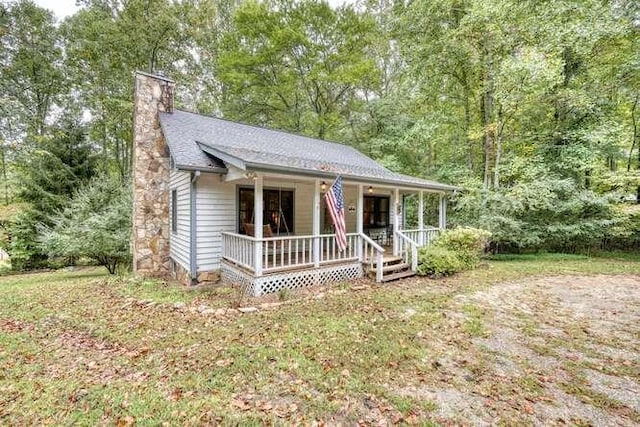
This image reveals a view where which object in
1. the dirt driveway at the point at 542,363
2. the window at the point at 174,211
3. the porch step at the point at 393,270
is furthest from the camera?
the window at the point at 174,211

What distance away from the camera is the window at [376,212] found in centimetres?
1134

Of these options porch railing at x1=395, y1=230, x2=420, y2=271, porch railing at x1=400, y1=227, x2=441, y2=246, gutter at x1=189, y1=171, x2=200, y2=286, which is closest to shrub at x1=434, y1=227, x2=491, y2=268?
porch railing at x1=400, y1=227, x2=441, y2=246

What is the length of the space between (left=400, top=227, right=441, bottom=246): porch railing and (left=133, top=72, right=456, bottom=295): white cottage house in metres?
0.04

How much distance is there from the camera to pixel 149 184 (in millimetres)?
8672

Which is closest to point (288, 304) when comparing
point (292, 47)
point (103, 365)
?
point (103, 365)

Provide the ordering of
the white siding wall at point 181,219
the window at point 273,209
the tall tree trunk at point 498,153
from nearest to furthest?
the white siding wall at point 181,219, the window at point 273,209, the tall tree trunk at point 498,153

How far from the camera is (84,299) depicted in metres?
6.35

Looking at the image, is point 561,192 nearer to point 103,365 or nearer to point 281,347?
point 281,347

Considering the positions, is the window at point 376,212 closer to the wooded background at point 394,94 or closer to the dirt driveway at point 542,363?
the wooded background at point 394,94

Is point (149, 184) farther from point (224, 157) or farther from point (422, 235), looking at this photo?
point (422, 235)

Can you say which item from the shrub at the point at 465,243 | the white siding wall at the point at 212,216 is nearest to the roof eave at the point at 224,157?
the white siding wall at the point at 212,216

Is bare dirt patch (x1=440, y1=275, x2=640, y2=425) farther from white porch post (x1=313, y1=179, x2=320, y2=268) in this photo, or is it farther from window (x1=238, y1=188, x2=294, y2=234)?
window (x1=238, y1=188, x2=294, y2=234)

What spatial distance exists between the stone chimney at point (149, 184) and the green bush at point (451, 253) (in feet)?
26.8

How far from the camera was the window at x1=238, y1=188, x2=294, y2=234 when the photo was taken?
7996mm
